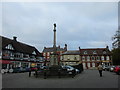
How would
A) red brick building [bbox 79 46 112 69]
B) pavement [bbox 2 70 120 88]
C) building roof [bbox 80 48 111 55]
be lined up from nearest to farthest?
1. pavement [bbox 2 70 120 88]
2. red brick building [bbox 79 46 112 69]
3. building roof [bbox 80 48 111 55]

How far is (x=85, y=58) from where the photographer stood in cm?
6562

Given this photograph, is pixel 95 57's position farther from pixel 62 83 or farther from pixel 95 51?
pixel 62 83

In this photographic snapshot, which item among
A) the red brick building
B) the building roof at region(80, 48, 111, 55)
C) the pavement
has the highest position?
the building roof at region(80, 48, 111, 55)

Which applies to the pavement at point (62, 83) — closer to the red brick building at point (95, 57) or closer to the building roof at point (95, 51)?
the red brick building at point (95, 57)

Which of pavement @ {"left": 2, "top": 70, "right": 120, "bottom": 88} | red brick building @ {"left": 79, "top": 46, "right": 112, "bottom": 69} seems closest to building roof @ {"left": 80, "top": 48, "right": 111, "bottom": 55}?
red brick building @ {"left": 79, "top": 46, "right": 112, "bottom": 69}

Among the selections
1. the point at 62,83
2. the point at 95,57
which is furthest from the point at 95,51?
the point at 62,83

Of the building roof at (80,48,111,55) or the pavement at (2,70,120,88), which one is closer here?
the pavement at (2,70,120,88)

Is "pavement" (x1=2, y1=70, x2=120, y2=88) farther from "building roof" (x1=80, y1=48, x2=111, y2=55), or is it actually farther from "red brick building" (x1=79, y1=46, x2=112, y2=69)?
"building roof" (x1=80, y1=48, x2=111, y2=55)

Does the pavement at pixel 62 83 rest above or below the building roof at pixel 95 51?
below

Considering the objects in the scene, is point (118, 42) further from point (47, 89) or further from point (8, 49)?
point (47, 89)

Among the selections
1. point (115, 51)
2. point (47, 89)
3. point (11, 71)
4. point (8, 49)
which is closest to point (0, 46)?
point (8, 49)

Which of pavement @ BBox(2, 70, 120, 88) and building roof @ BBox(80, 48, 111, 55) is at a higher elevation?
building roof @ BBox(80, 48, 111, 55)

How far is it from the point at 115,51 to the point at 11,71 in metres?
26.0

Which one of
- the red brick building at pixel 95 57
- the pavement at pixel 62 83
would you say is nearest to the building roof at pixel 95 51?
the red brick building at pixel 95 57
